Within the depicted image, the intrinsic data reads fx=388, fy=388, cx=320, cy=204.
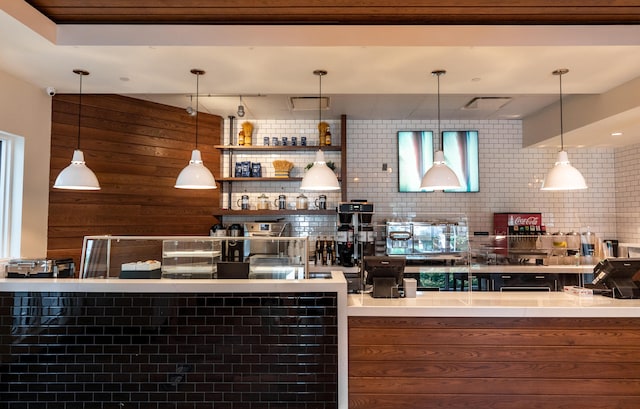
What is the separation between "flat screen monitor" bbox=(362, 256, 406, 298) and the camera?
2.93 meters

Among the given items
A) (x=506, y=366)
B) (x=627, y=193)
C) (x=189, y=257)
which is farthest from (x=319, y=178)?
(x=627, y=193)

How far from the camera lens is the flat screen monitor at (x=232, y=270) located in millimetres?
2814

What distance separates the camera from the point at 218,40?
2.85 m

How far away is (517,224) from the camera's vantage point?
5453 mm

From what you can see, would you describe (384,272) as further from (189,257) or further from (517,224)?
(517,224)

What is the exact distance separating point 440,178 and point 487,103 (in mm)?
2117

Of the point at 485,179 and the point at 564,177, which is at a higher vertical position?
the point at 485,179

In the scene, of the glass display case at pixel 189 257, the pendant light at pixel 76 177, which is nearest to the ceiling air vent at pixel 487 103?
the glass display case at pixel 189 257

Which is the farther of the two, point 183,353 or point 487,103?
point 487,103

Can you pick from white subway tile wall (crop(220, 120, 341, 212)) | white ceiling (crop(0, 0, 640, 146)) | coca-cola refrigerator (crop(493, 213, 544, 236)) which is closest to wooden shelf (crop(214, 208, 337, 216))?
white subway tile wall (crop(220, 120, 341, 212))

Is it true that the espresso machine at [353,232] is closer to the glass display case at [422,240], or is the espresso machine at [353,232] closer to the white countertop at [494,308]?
the glass display case at [422,240]

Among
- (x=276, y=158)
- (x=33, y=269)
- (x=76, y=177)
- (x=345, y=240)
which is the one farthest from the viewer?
(x=276, y=158)

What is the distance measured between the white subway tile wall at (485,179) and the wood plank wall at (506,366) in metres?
3.23

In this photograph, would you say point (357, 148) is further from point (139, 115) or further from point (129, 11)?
point (129, 11)
